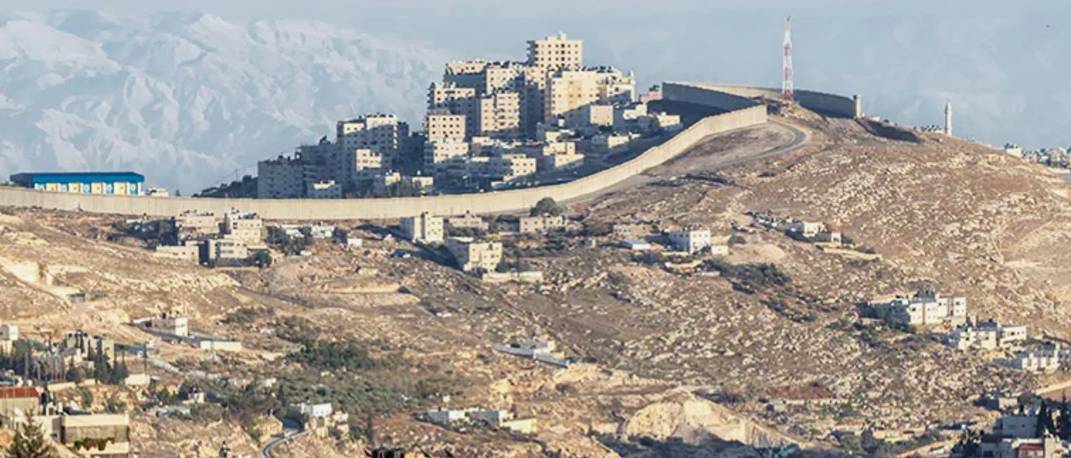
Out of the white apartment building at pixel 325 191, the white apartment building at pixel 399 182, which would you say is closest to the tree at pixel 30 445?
the white apartment building at pixel 399 182

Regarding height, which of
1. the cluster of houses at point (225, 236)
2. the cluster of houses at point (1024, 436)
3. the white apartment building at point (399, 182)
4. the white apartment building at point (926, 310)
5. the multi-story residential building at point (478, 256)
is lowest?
the cluster of houses at point (1024, 436)

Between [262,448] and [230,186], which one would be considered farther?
[230,186]

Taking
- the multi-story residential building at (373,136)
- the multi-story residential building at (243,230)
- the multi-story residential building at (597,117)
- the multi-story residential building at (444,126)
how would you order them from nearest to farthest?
the multi-story residential building at (243,230), the multi-story residential building at (373,136), the multi-story residential building at (444,126), the multi-story residential building at (597,117)

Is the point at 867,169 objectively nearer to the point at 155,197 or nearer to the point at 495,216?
the point at 495,216

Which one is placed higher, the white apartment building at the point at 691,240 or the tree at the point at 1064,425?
the white apartment building at the point at 691,240

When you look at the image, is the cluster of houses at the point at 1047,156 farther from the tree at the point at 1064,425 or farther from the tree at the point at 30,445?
the tree at the point at 30,445

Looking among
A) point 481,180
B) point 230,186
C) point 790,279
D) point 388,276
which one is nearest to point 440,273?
point 388,276

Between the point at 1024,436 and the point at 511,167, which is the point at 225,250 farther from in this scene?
the point at 1024,436
